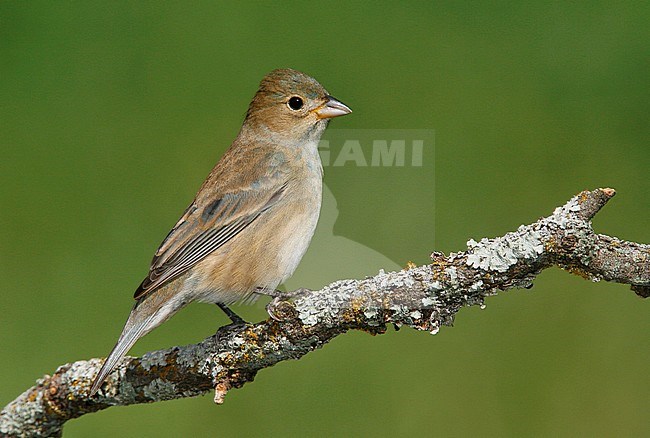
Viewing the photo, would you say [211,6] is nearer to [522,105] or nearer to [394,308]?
[522,105]

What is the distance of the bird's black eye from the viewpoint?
11.7 feet

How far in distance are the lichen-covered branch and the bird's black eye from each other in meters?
0.97

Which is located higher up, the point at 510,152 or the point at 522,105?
the point at 522,105

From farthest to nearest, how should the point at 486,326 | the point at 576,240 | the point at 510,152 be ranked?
the point at 510,152 → the point at 486,326 → the point at 576,240

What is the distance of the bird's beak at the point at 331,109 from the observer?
3465 mm

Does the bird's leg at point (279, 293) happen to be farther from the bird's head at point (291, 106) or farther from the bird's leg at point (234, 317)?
the bird's head at point (291, 106)

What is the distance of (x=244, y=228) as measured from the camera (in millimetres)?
3250

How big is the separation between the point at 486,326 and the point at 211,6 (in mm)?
1874

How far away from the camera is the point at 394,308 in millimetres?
2420

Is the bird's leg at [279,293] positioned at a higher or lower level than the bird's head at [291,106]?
lower

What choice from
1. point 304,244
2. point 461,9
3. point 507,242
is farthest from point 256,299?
point 461,9

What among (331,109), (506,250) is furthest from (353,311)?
(331,109)

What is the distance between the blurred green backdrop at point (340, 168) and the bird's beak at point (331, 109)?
39 cm

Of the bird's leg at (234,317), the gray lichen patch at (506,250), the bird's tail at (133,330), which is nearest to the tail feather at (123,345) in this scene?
the bird's tail at (133,330)
